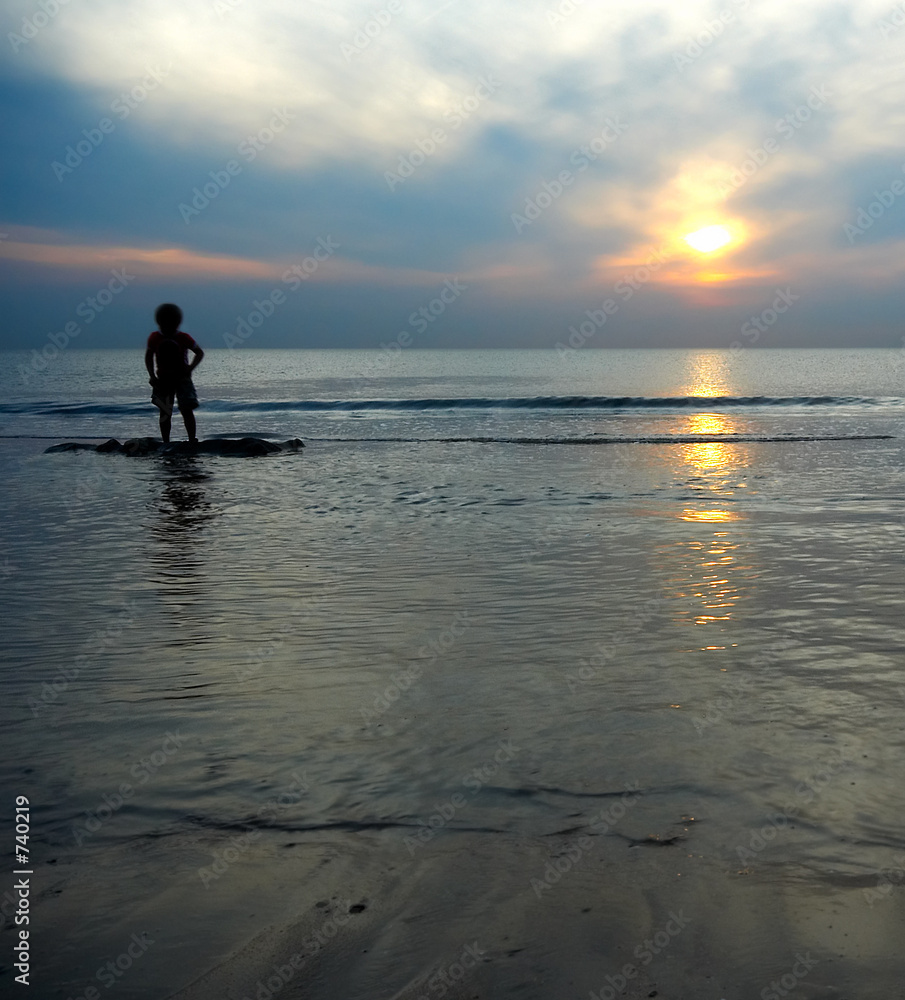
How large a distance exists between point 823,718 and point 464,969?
75.7 inches

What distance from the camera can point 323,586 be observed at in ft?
19.1

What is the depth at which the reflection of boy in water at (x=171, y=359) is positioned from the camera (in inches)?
527

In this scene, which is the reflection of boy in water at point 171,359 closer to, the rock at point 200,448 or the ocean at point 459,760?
the rock at point 200,448

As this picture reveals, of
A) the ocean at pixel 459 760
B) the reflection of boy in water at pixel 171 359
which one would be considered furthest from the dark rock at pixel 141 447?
the ocean at pixel 459 760

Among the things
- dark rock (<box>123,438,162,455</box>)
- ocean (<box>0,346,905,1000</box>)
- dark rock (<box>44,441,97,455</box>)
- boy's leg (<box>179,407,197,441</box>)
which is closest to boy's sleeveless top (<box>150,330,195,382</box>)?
boy's leg (<box>179,407,197,441</box>)

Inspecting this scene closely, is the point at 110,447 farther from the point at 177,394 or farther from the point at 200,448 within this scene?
the point at 177,394

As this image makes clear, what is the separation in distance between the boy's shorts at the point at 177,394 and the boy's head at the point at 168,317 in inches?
34.6

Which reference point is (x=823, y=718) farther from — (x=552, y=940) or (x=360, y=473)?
(x=360, y=473)

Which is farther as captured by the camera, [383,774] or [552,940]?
[383,774]

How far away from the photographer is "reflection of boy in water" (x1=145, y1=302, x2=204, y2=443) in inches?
527

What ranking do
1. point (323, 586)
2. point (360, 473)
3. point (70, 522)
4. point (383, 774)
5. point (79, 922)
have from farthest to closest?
point (360, 473) → point (70, 522) → point (323, 586) → point (383, 774) → point (79, 922)

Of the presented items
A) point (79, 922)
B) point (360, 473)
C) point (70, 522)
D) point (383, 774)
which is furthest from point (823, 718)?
point (360, 473)

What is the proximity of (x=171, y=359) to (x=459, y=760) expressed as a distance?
39.1 feet

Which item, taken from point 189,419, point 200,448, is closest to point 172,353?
point 189,419
